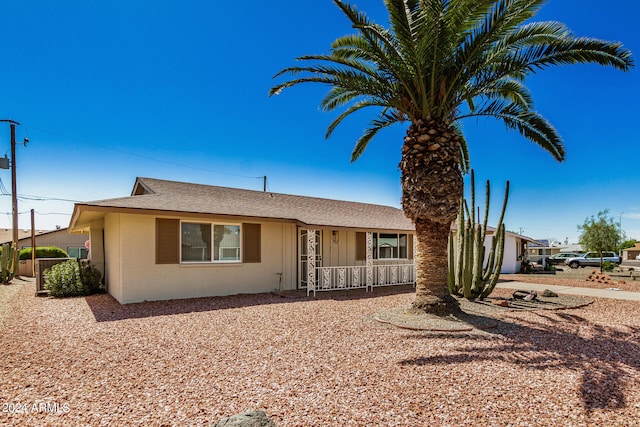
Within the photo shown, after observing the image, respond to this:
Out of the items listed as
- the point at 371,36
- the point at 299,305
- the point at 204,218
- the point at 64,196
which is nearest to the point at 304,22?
the point at 371,36

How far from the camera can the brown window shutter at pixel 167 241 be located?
10766mm

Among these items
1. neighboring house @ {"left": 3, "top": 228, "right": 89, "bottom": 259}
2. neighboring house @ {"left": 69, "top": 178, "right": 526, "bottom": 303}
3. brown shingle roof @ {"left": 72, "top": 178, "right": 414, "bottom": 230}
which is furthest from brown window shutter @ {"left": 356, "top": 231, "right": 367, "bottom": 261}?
neighboring house @ {"left": 3, "top": 228, "right": 89, "bottom": 259}

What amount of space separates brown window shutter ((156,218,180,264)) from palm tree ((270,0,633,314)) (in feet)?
16.8

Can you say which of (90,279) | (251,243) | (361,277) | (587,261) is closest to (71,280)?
(90,279)

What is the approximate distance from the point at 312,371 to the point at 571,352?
14.4 ft

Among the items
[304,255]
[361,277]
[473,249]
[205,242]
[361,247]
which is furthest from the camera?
[361,247]

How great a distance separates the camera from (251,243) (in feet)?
40.6

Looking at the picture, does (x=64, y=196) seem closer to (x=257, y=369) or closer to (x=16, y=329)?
(x=16, y=329)

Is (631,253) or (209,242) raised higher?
(209,242)

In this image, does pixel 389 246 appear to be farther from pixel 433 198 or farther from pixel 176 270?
pixel 176 270

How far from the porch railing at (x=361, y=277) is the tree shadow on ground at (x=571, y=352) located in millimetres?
6207

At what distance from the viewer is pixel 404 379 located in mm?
4602

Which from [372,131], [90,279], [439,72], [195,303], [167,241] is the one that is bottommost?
[195,303]

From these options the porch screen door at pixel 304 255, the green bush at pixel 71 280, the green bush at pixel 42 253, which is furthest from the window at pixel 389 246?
the green bush at pixel 42 253
